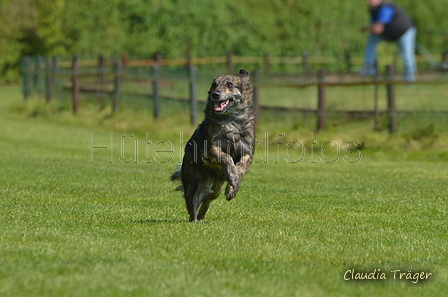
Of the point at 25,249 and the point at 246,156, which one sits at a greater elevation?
the point at 246,156

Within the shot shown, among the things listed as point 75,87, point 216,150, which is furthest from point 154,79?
point 216,150

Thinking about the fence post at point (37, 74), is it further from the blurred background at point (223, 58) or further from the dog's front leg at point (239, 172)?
the dog's front leg at point (239, 172)

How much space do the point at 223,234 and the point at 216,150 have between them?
44.3 inches

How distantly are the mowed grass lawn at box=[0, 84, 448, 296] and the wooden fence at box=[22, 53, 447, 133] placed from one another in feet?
15.6

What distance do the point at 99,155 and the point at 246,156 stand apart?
8.84 m

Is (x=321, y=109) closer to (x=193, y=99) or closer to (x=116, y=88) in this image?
(x=193, y=99)

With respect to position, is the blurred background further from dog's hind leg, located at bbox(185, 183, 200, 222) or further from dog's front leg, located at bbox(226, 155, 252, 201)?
dog's hind leg, located at bbox(185, 183, 200, 222)

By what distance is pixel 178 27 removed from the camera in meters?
38.2

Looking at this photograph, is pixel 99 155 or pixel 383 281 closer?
pixel 383 281

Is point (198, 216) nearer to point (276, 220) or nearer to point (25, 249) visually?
point (276, 220)

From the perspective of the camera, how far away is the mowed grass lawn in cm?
554

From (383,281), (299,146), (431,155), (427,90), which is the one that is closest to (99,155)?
(299,146)

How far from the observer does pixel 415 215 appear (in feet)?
30.5

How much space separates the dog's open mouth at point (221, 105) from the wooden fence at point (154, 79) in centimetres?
974
